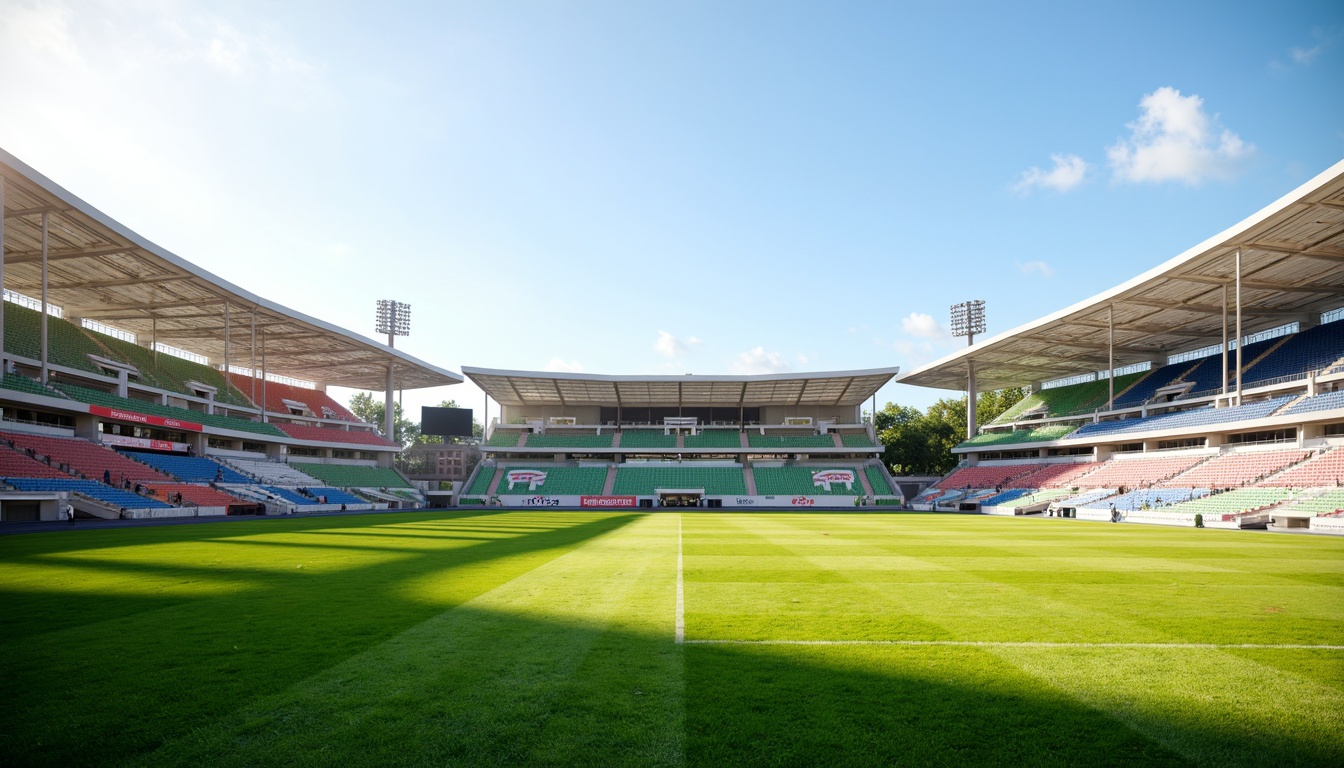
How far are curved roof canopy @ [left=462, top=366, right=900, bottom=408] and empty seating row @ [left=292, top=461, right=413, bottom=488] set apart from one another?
40.6ft

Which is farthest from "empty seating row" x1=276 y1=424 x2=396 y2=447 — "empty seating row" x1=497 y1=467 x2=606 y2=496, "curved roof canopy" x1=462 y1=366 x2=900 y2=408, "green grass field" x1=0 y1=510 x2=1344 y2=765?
"green grass field" x1=0 y1=510 x2=1344 y2=765

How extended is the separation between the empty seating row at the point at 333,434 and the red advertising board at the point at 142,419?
37.5 ft

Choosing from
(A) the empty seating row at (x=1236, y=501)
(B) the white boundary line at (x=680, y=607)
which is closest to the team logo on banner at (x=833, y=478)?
(A) the empty seating row at (x=1236, y=501)

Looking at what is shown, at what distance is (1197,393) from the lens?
47438 millimetres

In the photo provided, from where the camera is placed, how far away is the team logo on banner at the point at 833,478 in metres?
61.5

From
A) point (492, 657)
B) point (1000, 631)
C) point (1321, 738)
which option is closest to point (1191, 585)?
point (1000, 631)

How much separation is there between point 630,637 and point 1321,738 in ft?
20.6

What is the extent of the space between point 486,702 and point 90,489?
36951 mm

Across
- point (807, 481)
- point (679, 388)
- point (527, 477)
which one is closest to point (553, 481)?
point (527, 477)

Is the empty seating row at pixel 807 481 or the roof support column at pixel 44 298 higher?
the roof support column at pixel 44 298

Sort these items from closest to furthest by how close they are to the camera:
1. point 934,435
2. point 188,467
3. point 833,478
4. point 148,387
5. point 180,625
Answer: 1. point 180,625
2. point 188,467
3. point 148,387
4. point 833,478
5. point 934,435

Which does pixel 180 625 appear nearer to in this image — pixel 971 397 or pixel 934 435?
pixel 971 397

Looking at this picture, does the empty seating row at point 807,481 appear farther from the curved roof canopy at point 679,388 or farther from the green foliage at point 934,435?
the green foliage at point 934,435

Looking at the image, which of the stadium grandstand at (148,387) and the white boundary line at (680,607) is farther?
the stadium grandstand at (148,387)
